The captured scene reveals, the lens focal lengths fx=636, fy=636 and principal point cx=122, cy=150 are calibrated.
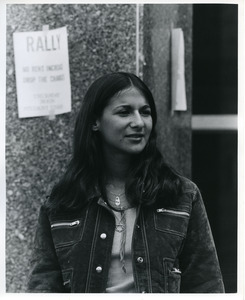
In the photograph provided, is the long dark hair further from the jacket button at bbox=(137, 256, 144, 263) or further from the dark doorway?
the dark doorway

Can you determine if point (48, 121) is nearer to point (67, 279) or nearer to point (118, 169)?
point (118, 169)

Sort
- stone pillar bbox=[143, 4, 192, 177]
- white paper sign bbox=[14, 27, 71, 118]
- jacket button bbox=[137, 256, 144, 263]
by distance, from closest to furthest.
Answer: jacket button bbox=[137, 256, 144, 263] < white paper sign bbox=[14, 27, 71, 118] < stone pillar bbox=[143, 4, 192, 177]

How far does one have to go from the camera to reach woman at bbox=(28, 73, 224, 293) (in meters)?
2.28

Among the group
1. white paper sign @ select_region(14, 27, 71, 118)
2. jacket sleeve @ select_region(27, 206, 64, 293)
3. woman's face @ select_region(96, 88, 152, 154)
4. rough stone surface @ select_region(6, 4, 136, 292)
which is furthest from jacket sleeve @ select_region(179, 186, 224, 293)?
white paper sign @ select_region(14, 27, 71, 118)

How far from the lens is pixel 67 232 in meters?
2.36

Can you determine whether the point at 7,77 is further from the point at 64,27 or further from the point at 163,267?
the point at 163,267

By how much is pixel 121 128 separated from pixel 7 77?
555mm

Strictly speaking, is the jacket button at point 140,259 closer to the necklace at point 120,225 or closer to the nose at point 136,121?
the necklace at point 120,225

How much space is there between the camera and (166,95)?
2811 mm

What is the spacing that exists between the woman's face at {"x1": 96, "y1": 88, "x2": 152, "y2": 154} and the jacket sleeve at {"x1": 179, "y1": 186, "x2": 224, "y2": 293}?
37 centimetres

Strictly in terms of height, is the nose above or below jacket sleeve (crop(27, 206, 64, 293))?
above

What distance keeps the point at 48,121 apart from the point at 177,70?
0.64 metres

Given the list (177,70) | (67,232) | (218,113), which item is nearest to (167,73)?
(177,70)

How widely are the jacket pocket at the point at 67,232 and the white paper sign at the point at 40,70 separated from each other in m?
0.50
